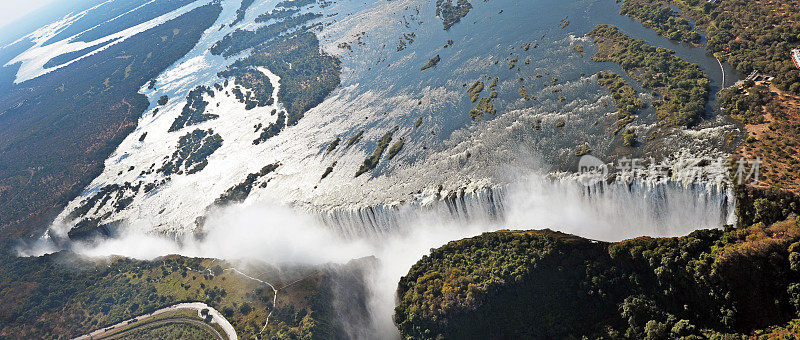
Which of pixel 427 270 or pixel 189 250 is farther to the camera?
pixel 189 250

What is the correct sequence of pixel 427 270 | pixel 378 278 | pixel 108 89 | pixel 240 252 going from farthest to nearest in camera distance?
1. pixel 108 89
2. pixel 240 252
3. pixel 378 278
4. pixel 427 270

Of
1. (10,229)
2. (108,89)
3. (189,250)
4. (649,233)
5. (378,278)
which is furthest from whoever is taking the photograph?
(108,89)

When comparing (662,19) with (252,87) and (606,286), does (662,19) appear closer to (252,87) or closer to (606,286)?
(606,286)

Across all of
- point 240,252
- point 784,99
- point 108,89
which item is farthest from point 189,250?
point 108,89

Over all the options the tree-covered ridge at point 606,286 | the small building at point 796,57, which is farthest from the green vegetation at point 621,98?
the tree-covered ridge at point 606,286

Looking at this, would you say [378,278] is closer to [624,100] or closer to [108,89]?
[624,100]

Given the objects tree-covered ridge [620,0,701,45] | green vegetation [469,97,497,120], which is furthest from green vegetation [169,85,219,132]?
tree-covered ridge [620,0,701,45]
